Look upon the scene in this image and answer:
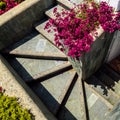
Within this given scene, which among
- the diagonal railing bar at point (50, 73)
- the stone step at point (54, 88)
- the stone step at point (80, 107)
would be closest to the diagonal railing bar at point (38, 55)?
the diagonal railing bar at point (50, 73)

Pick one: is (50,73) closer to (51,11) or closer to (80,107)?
(80,107)

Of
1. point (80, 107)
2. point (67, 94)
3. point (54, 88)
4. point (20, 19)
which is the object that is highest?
point (20, 19)

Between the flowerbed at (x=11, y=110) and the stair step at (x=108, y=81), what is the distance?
333cm

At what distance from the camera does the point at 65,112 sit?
277 inches

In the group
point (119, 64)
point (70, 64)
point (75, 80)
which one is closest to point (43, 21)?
point (70, 64)

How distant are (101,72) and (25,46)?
2.63 metres

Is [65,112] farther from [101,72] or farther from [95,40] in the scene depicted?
[95,40]

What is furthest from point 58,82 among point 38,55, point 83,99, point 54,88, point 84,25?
point 84,25

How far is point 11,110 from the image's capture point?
5.31 metres

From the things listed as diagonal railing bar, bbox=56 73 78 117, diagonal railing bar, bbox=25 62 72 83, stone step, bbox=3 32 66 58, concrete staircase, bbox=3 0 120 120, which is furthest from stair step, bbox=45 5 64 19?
diagonal railing bar, bbox=56 73 78 117

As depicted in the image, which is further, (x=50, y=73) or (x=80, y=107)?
(x=50, y=73)

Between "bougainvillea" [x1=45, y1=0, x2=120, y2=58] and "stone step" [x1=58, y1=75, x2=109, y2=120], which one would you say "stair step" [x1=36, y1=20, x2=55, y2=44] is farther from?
"stone step" [x1=58, y1=75, x2=109, y2=120]

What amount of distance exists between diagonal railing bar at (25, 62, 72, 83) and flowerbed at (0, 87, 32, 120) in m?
1.60

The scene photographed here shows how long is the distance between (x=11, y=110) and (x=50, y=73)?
216 centimetres
